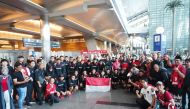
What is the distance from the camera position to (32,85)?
812cm

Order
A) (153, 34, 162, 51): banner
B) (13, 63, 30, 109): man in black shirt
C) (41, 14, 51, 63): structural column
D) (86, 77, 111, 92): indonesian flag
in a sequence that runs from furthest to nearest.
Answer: (41, 14, 51, 63): structural column → (86, 77, 111, 92): indonesian flag → (153, 34, 162, 51): banner → (13, 63, 30, 109): man in black shirt

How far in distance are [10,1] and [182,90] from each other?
11273 mm

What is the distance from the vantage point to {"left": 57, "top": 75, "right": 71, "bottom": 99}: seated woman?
30.7 feet

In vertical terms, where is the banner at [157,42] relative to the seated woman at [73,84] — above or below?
above

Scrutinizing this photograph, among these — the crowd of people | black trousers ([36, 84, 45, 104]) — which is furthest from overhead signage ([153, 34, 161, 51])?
black trousers ([36, 84, 45, 104])

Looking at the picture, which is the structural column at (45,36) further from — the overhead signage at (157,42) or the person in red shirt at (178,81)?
the person in red shirt at (178,81)

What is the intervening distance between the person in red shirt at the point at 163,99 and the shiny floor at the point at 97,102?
1821 mm

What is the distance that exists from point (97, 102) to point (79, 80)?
3.12m

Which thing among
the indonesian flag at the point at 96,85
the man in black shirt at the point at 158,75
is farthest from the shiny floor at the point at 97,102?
the man in black shirt at the point at 158,75

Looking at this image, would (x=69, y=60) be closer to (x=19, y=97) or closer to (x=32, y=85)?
(x=32, y=85)

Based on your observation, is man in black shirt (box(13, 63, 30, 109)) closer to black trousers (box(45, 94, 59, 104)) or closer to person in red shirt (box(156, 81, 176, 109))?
black trousers (box(45, 94, 59, 104))

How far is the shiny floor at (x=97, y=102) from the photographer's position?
7.66 m

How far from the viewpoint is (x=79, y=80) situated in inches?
444

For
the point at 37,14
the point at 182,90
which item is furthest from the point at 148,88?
the point at 37,14
